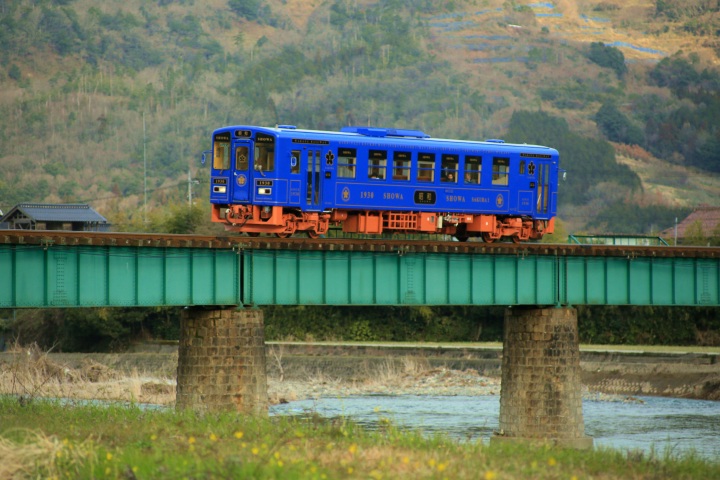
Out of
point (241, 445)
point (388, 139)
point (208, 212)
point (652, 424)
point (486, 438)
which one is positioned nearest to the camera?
point (241, 445)

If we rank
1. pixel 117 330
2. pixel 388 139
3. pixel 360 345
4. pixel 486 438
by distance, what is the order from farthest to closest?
pixel 117 330, pixel 360 345, pixel 486 438, pixel 388 139

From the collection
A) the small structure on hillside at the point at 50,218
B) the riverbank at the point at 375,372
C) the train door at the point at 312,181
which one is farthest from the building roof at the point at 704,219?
the train door at the point at 312,181

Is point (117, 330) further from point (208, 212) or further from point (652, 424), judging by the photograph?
point (652, 424)

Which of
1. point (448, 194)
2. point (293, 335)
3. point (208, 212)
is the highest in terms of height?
point (448, 194)

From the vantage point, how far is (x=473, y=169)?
48344 mm

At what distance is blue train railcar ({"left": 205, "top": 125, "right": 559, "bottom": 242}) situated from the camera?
145ft

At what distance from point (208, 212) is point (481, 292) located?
2847 inches

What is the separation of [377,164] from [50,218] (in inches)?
2733

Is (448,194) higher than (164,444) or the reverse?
higher

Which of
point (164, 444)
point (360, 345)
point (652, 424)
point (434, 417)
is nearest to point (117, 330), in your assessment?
point (360, 345)

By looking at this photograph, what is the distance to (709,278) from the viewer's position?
5191 centimetres

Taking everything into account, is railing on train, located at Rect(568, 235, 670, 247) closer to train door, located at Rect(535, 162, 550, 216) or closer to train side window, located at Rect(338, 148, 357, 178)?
train door, located at Rect(535, 162, 550, 216)

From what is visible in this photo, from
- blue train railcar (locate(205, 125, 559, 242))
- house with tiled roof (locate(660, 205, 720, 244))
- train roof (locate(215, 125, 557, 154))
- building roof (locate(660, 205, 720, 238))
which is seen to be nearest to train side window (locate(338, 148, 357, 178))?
blue train railcar (locate(205, 125, 559, 242))

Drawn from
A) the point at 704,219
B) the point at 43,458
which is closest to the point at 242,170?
the point at 43,458
